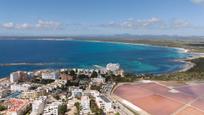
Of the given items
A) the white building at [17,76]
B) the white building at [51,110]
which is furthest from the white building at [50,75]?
the white building at [51,110]

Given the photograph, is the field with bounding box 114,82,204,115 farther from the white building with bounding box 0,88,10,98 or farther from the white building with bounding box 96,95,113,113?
the white building with bounding box 0,88,10,98

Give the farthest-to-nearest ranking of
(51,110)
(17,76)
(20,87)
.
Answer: (17,76) < (20,87) < (51,110)

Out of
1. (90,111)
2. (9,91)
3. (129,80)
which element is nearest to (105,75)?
(129,80)

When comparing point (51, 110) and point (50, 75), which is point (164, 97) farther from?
point (50, 75)

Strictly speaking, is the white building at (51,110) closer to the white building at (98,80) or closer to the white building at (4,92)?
the white building at (4,92)

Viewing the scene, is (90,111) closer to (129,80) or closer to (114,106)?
(114,106)

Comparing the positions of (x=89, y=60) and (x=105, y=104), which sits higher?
(x=105, y=104)

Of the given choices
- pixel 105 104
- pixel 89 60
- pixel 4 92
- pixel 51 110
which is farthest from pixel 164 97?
pixel 89 60

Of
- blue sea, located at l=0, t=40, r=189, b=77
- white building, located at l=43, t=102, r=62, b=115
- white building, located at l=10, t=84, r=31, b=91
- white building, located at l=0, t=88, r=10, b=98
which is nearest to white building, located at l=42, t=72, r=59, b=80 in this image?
white building, located at l=10, t=84, r=31, b=91

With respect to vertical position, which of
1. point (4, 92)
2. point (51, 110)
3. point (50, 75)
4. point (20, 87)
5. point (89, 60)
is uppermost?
point (50, 75)
